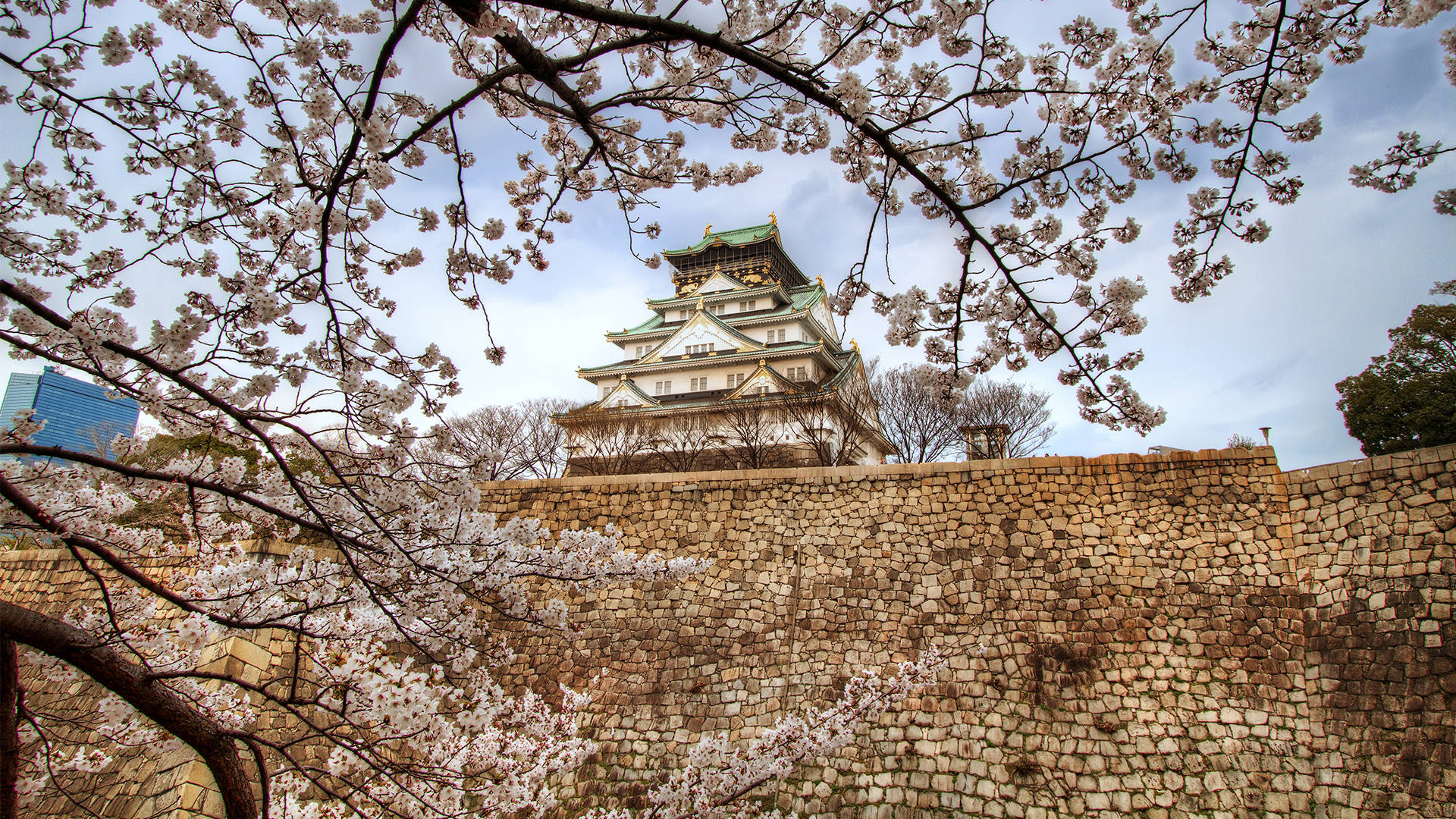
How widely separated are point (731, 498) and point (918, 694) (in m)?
3.21

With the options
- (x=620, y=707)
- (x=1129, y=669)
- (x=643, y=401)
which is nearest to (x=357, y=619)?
(x=620, y=707)

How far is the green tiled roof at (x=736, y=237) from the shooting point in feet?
90.1

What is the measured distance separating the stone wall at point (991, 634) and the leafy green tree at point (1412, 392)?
25.8 feet

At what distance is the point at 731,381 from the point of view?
21781mm

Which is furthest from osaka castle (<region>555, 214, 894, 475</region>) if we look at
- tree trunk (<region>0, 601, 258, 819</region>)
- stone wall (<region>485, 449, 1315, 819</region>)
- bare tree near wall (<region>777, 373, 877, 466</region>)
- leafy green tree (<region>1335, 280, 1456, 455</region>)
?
tree trunk (<region>0, 601, 258, 819</region>)

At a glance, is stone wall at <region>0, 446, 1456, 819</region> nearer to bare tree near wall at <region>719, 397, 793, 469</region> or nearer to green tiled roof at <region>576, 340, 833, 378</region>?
bare tree near wall at <region>719, 397, 793, 469</region>

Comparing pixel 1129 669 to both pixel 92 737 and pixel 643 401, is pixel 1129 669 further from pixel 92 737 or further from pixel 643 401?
pixel 643 401

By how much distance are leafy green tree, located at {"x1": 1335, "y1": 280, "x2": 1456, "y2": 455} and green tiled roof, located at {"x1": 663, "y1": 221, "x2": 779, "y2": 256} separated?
19110 millimetres

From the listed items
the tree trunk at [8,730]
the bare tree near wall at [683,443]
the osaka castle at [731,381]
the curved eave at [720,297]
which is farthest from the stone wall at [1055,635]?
the curved eave at [720,297]

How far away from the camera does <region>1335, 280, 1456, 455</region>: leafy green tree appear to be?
1150 centimetres

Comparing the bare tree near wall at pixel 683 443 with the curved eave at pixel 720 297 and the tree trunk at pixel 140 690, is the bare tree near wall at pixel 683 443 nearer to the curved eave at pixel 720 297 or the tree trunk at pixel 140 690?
the curved eave at pixel 720 297

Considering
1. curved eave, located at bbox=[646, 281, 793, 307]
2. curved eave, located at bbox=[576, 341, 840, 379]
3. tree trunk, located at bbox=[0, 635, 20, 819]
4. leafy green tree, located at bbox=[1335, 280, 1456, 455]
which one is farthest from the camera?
curved eave, located at bbox=[646, 281, 793, 307]

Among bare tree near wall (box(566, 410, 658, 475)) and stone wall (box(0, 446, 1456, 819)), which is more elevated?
bare tree near wall (box(566, 410, 658, 475))

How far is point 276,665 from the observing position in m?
7.21
